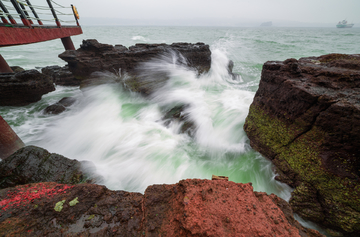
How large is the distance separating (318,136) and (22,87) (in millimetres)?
9638

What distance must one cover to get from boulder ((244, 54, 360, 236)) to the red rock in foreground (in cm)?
140

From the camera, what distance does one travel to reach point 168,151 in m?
4.53

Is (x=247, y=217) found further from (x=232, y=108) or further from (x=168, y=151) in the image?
(x=232, y=108)

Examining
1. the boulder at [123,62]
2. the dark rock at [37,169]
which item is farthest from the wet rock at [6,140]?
the boulder at [123,62]

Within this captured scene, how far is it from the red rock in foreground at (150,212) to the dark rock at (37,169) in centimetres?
102

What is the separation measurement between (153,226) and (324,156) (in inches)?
116

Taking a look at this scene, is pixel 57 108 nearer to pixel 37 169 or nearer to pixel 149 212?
pixel 37 169

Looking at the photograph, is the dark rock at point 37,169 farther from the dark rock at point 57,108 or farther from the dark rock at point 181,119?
the dark rock at point 57,108

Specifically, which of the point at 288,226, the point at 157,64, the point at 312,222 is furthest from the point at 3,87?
the point at 312,222

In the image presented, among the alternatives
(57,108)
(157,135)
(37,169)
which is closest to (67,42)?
(57,108)

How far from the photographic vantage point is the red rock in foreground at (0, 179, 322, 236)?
1.38m

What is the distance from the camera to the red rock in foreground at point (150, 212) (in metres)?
1.38

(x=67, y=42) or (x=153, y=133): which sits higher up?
(x=67, y=42)

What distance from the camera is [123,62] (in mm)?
6934
